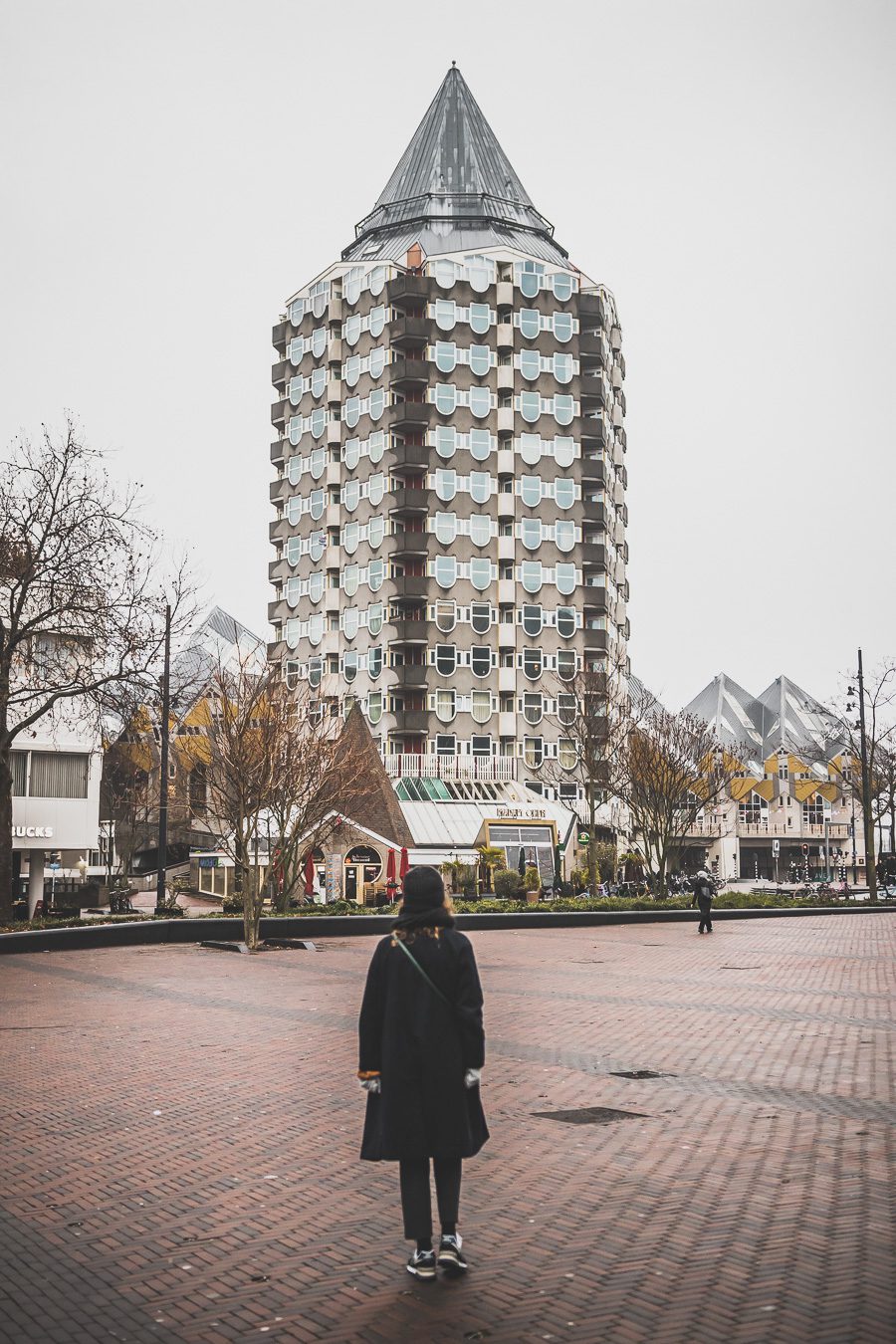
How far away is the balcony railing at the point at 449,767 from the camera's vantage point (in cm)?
7825

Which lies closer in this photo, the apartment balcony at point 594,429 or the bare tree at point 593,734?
the bare tree at point 593,734

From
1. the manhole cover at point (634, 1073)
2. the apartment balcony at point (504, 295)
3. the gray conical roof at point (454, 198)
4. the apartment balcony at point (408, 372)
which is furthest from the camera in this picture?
the gray conical roof at point (454, 198)

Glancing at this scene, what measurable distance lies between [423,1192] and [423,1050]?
0.60m

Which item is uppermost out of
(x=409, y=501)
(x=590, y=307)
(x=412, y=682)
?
(x=590, y=307)

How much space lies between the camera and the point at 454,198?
94688 millimetres

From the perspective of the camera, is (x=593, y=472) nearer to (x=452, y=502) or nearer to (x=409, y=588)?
(x=452, y=502)

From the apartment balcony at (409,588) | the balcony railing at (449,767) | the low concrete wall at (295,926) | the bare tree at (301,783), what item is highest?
the apartment balcony at (409,588)

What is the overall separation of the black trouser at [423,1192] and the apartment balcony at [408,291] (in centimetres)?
8189

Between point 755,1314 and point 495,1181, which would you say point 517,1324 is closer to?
point 755,1314

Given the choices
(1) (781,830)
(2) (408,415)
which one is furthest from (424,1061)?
(1) (781,830)

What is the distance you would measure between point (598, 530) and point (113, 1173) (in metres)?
81.3

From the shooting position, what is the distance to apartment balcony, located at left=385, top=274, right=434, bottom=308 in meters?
84.8

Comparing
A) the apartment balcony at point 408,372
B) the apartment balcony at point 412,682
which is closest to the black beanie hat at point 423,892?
the apartment balcony at point 412,682

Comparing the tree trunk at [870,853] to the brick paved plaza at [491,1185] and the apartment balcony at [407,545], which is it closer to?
the brick paved plaza at [491,1185]
